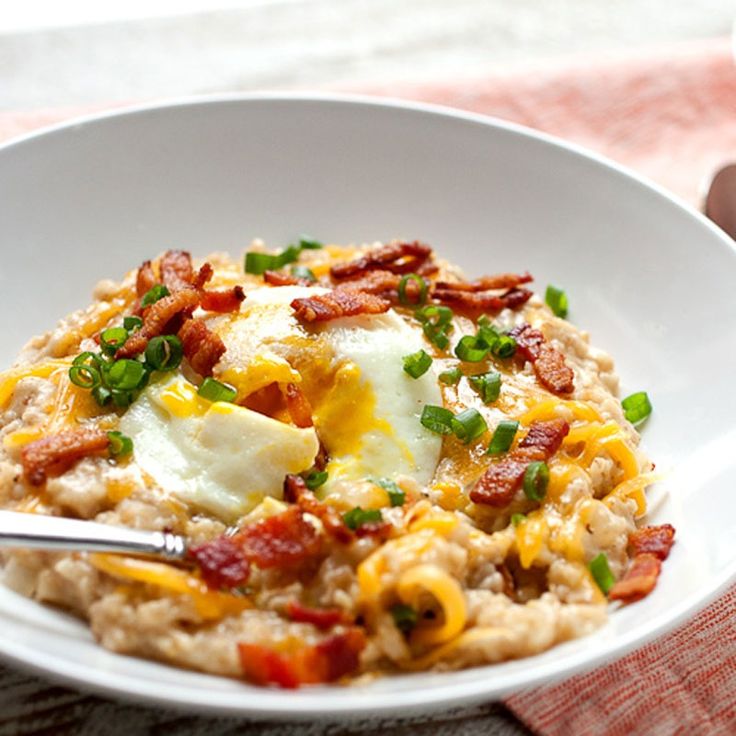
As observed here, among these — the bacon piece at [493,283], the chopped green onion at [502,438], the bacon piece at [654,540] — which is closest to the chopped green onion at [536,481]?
the chopped green onion at [502,438]

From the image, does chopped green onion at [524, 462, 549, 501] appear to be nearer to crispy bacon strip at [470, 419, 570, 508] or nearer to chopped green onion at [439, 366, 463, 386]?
crispy bacon strip at [470, 419, 570, 508]

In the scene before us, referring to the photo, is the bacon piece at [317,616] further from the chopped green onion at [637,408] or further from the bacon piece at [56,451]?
the chopped green onion at [637,408]

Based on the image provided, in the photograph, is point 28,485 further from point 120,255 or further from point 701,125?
point 701,125

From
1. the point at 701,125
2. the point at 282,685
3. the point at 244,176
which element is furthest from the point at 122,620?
the point at 701,125

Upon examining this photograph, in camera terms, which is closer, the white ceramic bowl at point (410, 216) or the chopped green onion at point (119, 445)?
the chopped green onion at point (119, 445)

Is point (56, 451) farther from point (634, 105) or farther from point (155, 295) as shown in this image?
point (634, 105)

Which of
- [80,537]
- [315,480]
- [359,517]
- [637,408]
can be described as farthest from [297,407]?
[637,408]

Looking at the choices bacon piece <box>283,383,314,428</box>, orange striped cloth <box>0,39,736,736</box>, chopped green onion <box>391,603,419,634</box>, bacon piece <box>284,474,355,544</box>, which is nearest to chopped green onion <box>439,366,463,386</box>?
bacon piece <box>283,383,314,428</box>
